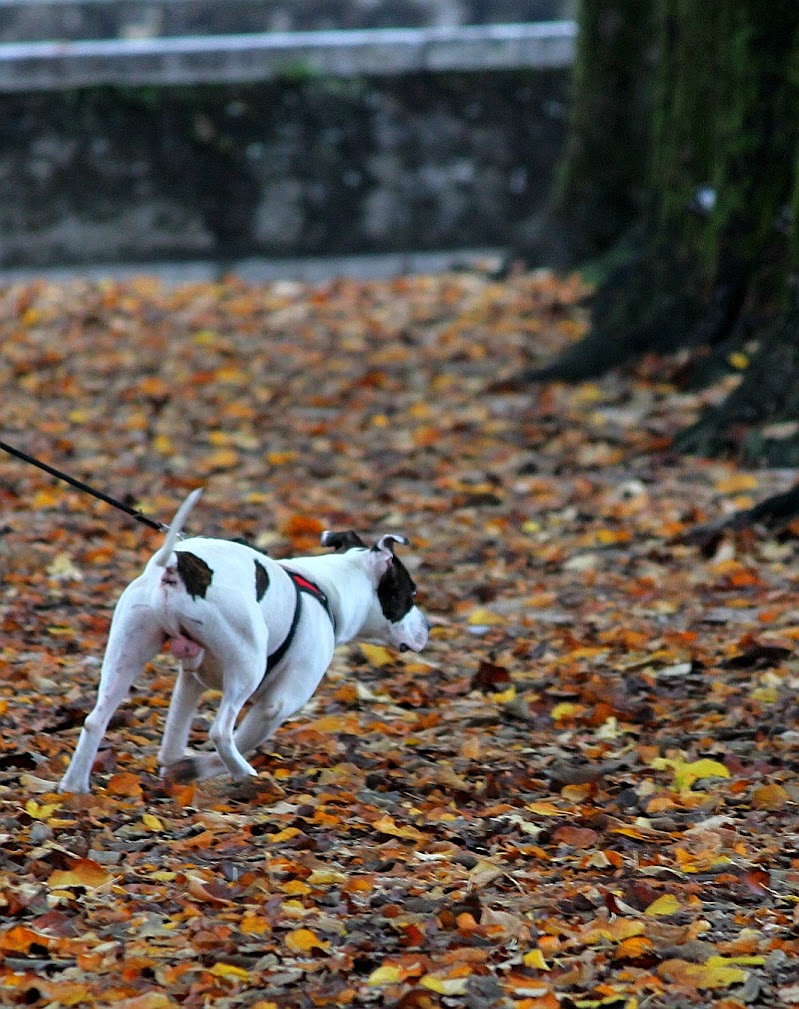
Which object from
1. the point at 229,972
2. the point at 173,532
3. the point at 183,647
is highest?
the point at 173,532

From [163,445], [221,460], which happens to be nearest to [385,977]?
[221,460]

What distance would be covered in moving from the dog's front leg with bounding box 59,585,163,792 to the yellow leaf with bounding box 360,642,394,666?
6.43ft

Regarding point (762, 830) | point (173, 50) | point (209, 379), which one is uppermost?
point (173, 50)

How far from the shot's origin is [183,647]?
4738mm

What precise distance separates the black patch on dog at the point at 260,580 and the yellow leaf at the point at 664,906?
1.44m

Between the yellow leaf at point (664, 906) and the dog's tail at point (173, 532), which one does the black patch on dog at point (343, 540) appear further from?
the yellow leaf at point (664, 906)

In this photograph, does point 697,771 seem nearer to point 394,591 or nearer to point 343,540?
point 394,591

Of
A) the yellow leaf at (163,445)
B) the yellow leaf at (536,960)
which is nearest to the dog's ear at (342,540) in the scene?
the yellow leaf at (536,960)

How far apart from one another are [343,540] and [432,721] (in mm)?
744

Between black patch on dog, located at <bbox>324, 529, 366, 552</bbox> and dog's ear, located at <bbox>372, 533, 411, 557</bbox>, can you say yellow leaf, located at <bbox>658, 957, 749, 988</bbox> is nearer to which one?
dog's ear, located at <bbox>372, 533, 411, 557</bbox>

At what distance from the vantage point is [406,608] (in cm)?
559

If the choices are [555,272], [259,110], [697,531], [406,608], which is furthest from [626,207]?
[406,608]

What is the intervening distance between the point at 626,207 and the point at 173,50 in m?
4.67

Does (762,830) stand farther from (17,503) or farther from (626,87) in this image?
(626,87)
